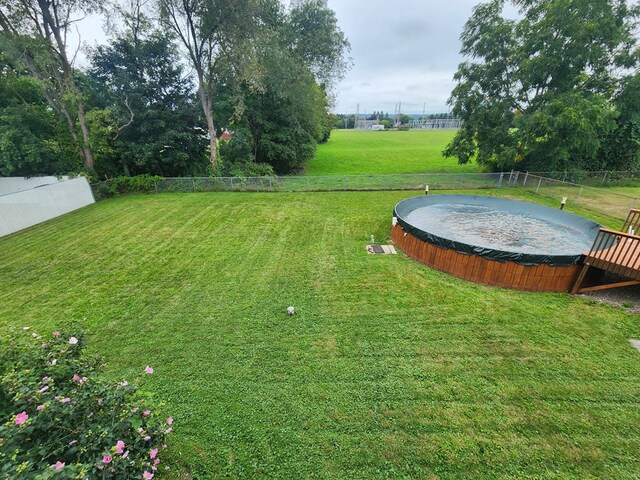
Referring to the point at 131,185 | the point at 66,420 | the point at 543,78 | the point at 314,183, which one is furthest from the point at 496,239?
the point at 131,185

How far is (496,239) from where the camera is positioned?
8.16 meters

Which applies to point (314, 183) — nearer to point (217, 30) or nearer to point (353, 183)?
point (353, 183)

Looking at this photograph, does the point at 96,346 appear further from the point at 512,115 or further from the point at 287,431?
the point at 512,115

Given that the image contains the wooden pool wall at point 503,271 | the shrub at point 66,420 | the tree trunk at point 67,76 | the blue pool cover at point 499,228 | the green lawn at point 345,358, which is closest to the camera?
the shrub at point 66,420

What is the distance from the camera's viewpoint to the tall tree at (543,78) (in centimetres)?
1366

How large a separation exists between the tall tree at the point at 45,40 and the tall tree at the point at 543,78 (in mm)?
20017

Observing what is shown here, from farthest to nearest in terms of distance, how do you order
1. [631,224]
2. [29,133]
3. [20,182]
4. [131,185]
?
[131,185]
[20,182]
[29,133]
[631,224]

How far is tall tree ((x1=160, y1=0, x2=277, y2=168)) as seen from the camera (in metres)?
13.4

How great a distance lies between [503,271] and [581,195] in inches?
464

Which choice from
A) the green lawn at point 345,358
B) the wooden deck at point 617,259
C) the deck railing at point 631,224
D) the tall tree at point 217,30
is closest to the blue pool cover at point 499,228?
the wooden deck at point 617,259

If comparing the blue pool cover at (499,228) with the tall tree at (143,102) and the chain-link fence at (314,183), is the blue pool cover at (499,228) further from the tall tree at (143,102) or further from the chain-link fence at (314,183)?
the tall tree at (143,102)

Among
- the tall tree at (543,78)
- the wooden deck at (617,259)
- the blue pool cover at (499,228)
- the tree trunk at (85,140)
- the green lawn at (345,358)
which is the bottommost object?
the green lawn at (345,358)

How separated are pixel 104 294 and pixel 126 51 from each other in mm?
14472

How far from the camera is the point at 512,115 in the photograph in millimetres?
16578
